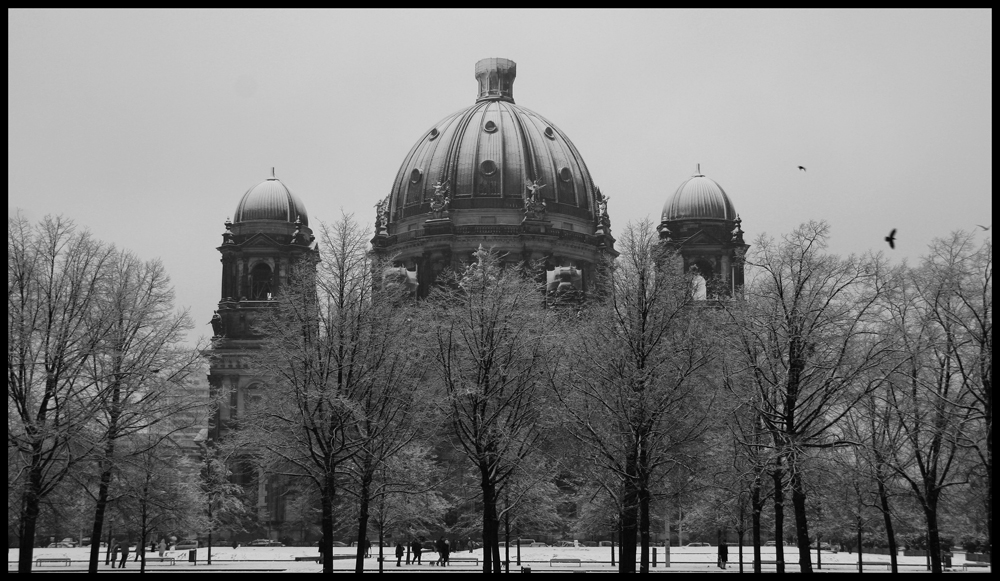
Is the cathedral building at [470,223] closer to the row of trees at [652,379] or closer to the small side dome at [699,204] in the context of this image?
the small side dome at [699,204]

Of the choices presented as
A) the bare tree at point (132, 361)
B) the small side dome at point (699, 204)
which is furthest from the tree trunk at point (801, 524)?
the small side dome at point (699, 204)

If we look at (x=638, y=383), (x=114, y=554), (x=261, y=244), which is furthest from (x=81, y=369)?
(x=261, y=244)

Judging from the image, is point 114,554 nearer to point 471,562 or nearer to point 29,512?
point 471,562

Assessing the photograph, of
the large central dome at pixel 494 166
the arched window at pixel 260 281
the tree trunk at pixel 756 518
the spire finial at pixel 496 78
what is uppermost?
the spire finial at pixel 496 78

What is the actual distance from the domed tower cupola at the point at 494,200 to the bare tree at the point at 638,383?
62.0 metres

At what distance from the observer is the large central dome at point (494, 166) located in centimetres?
10988

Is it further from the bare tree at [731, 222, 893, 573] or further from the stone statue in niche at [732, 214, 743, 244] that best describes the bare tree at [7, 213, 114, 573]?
the stone statue in niche at [732, 214, 743, 244]

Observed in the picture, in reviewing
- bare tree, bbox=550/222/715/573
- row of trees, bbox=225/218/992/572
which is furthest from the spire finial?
bare tree, bbox=550/222/715/573

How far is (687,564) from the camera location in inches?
2653

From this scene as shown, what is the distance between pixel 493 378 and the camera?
142 ft

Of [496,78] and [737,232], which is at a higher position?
[496,78]

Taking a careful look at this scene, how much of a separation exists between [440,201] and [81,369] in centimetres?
7017

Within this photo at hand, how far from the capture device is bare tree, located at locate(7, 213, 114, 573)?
3803cm

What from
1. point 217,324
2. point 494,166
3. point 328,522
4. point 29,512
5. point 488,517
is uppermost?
point 494,166
